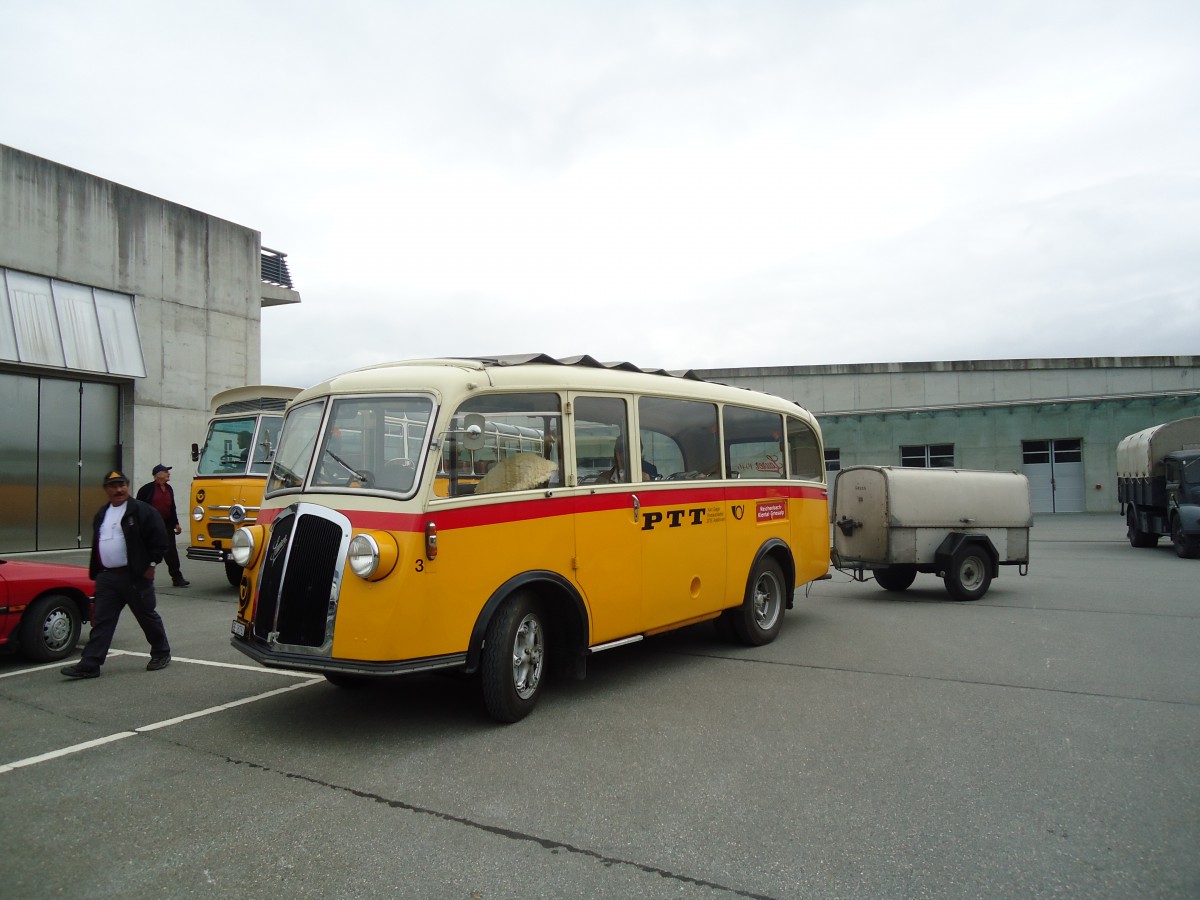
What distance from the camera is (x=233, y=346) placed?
22.8 meters

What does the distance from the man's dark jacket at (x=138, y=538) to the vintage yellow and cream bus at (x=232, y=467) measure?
14.7 feet

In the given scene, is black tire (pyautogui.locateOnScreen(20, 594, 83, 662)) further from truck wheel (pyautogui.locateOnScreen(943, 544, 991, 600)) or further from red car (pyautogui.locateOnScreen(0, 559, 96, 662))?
truck wheel (pyautogui.locateOnScreen(943, 544, 991, 600))

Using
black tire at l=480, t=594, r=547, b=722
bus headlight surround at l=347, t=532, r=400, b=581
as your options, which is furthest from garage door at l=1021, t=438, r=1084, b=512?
bus headlight surround at l=347, t=532, r=400, b=581

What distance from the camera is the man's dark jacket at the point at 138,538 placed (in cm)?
740

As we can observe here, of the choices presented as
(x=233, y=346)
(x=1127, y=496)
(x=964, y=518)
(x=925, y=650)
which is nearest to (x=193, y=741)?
(x=925, y=650)

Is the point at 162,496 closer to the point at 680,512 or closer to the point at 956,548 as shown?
the point at 680,512

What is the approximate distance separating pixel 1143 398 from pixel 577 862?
113ft

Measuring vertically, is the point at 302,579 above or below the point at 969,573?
above

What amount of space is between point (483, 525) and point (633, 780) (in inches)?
74.3

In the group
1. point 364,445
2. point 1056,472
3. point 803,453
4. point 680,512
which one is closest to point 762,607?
point 803,453

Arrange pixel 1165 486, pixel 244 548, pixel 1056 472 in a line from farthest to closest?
pixel 1056 472
pixel 1165 486
pixel 244 548

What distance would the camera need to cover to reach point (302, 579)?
5.58 metres

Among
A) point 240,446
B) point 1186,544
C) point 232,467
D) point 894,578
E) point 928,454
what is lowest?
point 894,578

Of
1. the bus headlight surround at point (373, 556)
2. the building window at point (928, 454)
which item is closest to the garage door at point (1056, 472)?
the building window at point (928, 454)
